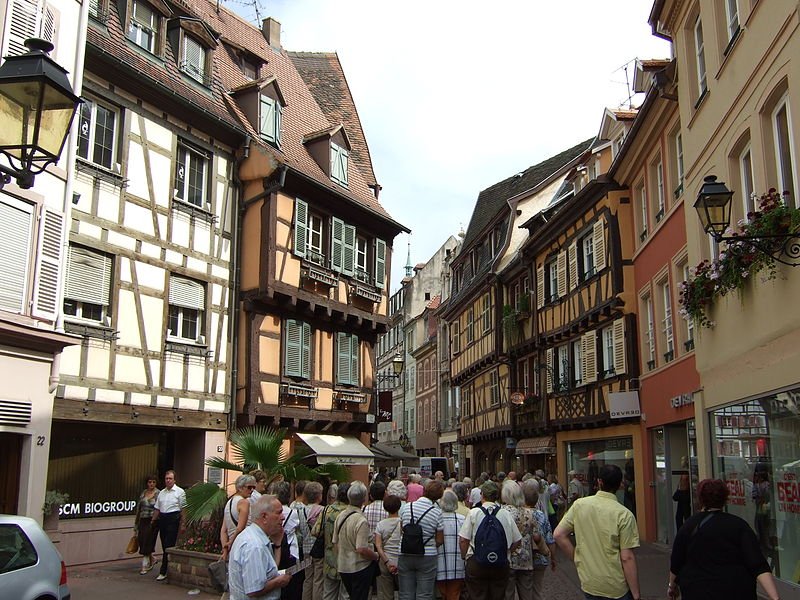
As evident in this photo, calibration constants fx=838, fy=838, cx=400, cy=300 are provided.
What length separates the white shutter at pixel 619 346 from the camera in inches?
791

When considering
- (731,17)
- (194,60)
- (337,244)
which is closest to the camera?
(731,17)

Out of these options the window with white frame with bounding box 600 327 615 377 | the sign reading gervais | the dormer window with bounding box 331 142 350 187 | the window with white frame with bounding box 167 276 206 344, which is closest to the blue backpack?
the sign reading gervais

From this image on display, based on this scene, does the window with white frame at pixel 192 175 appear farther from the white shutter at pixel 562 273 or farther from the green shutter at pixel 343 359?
the white shutter at pixel 562 273

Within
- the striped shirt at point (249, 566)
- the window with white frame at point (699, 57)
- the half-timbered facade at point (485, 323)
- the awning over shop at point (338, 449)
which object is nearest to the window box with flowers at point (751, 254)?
the window with white frame at point (699, 57)

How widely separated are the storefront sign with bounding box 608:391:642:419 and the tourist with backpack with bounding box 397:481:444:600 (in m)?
12.2

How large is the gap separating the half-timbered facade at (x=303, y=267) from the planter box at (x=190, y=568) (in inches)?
219

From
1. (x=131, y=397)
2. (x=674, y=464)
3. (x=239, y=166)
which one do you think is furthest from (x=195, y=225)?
(x=674, y=464)

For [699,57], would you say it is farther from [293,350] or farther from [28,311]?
[293,350]

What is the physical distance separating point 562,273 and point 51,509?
16.2 metres

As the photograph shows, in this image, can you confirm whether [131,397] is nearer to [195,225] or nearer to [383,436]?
[195,225]

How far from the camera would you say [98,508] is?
591 inches

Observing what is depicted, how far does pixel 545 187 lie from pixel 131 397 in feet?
66.7

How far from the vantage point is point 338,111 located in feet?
89.2

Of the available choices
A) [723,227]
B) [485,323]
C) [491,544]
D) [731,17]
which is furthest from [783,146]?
[485,323]
